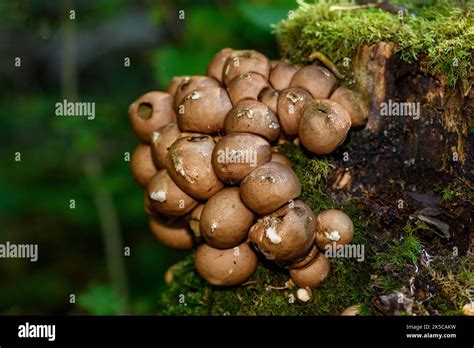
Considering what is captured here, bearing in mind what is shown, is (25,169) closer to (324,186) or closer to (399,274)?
(324,186)

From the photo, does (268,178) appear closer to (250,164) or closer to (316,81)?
(250,164)

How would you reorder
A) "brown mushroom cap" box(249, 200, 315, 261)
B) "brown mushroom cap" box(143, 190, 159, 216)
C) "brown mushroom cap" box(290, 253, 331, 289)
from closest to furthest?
"brown mushroom cap" box(249, 200, 315, 261)
"brown mushroom cap" box(290, 253, 331, 289)
"brown mushroom cap" box(143, 190, 159, 216)

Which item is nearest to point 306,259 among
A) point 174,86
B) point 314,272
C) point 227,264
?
point 314,272

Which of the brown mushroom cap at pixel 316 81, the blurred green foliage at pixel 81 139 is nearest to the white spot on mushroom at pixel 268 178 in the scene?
the brown mushroom cap at pixel 316 81

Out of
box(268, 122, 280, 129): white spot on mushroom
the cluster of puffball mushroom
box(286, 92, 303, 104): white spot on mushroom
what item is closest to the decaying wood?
the cluster of puffball mushroom

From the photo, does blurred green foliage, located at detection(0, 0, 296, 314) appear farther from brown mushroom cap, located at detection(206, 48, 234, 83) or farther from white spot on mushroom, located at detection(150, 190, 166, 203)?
white spot on mushroom, located at detection(150, 190, 166, 203)

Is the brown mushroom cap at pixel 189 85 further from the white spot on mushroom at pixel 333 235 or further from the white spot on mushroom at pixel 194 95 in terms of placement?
the white spot on mushroom at pixel 333 235

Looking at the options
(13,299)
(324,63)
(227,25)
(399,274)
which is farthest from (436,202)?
(13,299)
